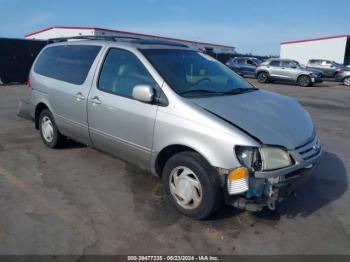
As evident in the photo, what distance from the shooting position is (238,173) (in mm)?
3105

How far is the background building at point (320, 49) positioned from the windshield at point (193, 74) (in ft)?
128

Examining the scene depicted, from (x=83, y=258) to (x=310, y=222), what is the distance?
234 cm

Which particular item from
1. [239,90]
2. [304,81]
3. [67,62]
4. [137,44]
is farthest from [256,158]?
[304,81]

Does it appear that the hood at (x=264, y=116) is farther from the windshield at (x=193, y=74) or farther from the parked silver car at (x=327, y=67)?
the parked silver car at (x=327, y=67)

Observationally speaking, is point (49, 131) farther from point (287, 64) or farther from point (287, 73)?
point (287, 64)

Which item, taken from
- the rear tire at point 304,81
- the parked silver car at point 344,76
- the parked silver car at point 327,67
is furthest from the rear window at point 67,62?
the parked silver car at point 327,67

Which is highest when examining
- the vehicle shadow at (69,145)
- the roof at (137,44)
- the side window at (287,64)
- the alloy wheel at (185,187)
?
the roof at (137,44)

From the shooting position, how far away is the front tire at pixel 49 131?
558 centimetres

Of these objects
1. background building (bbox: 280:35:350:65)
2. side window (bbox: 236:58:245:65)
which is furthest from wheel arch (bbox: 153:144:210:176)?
background building (bbox: 280:35:350:65)

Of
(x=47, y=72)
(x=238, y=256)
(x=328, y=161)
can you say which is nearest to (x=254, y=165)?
(x=238, y=256)

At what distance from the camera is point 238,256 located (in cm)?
303

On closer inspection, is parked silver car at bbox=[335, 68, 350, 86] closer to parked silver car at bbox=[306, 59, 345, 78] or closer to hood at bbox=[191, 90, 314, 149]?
parked silver car at bbox=[306, 59, 345, 78]

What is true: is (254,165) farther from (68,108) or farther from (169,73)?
(68,108)

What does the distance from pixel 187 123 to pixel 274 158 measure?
90 cm
